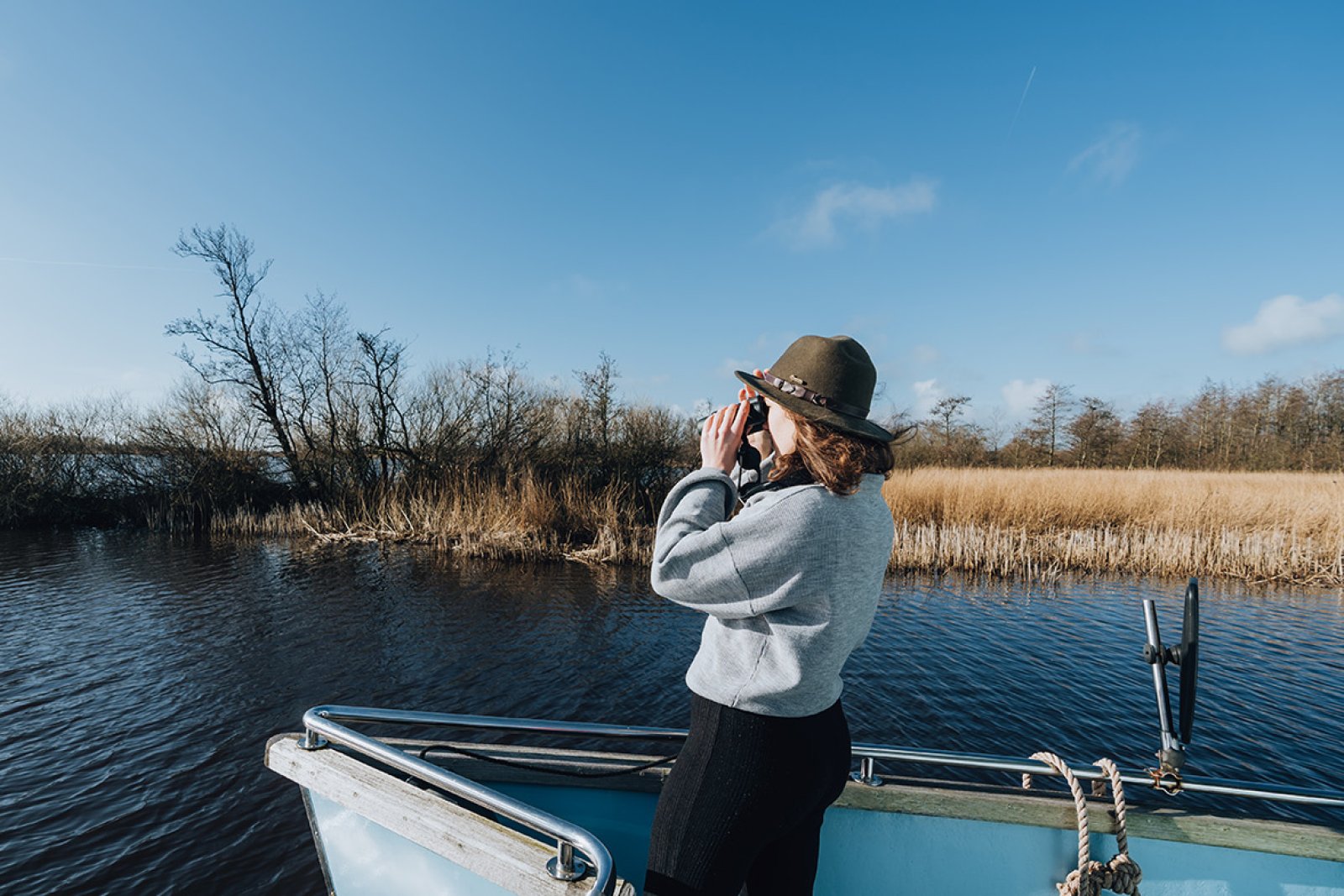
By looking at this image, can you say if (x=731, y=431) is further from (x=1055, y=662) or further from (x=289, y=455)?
(x=289, y=455)

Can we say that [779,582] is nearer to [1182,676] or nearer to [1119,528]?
[1182,676]

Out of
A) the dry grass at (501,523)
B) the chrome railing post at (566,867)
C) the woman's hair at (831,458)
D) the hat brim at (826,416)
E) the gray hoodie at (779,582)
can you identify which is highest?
the hat brim at (826,416)

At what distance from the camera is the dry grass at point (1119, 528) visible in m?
10.8

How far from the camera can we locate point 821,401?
134 centimetres

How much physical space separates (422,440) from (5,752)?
505 inches

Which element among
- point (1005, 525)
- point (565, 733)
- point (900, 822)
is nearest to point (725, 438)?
point (565, 733)

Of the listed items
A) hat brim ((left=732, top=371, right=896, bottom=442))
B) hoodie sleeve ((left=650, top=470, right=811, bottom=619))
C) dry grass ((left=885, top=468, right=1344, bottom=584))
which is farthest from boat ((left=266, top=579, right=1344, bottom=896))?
dry grass ((left=885, top=468, right=1344, bottom=584))

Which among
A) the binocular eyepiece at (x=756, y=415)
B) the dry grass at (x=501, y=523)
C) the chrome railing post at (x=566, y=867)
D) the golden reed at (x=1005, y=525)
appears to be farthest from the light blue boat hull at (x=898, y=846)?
the dry grass at (x=501, y=523)

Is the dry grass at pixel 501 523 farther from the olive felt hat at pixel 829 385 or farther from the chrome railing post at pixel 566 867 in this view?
the olive felt hat at pixel 829 385

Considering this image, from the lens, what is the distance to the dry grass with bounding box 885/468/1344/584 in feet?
35.4

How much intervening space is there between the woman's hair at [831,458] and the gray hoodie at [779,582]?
0.03 metres

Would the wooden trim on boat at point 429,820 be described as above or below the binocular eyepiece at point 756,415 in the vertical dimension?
below

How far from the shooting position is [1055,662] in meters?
6.77

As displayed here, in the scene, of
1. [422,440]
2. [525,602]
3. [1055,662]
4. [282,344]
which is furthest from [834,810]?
[282,344]
